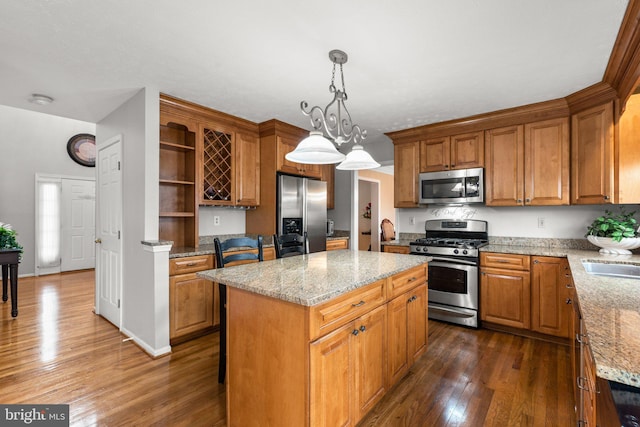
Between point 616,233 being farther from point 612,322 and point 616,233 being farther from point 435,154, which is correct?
point 612,322

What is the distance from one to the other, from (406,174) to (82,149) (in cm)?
675

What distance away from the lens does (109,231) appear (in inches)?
138

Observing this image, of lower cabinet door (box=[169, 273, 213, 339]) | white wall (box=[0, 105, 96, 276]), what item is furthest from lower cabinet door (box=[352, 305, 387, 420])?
white wall (box=[0, 105, 96, 276])

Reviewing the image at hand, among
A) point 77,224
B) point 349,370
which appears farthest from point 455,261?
point 77,224

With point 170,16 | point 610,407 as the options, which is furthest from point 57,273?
point 610,407

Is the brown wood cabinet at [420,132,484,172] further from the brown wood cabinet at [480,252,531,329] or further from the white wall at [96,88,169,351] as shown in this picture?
the white wall at [96,88,169,351]

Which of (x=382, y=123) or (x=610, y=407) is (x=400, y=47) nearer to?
(x=382, y=123)

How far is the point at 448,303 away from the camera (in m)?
3.51

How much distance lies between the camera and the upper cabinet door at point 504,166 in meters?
3.39

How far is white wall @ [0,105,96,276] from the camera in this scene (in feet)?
18.5

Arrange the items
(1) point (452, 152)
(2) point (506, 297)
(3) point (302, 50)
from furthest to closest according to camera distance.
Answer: (1) point (452, 152) → (2) point (506, 297) → (3) point (302, 50)

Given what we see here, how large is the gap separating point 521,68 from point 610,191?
1429 mm

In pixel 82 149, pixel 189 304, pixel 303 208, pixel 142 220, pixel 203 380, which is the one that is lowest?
pixel 203 380

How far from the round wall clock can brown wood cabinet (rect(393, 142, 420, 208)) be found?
6496mm
